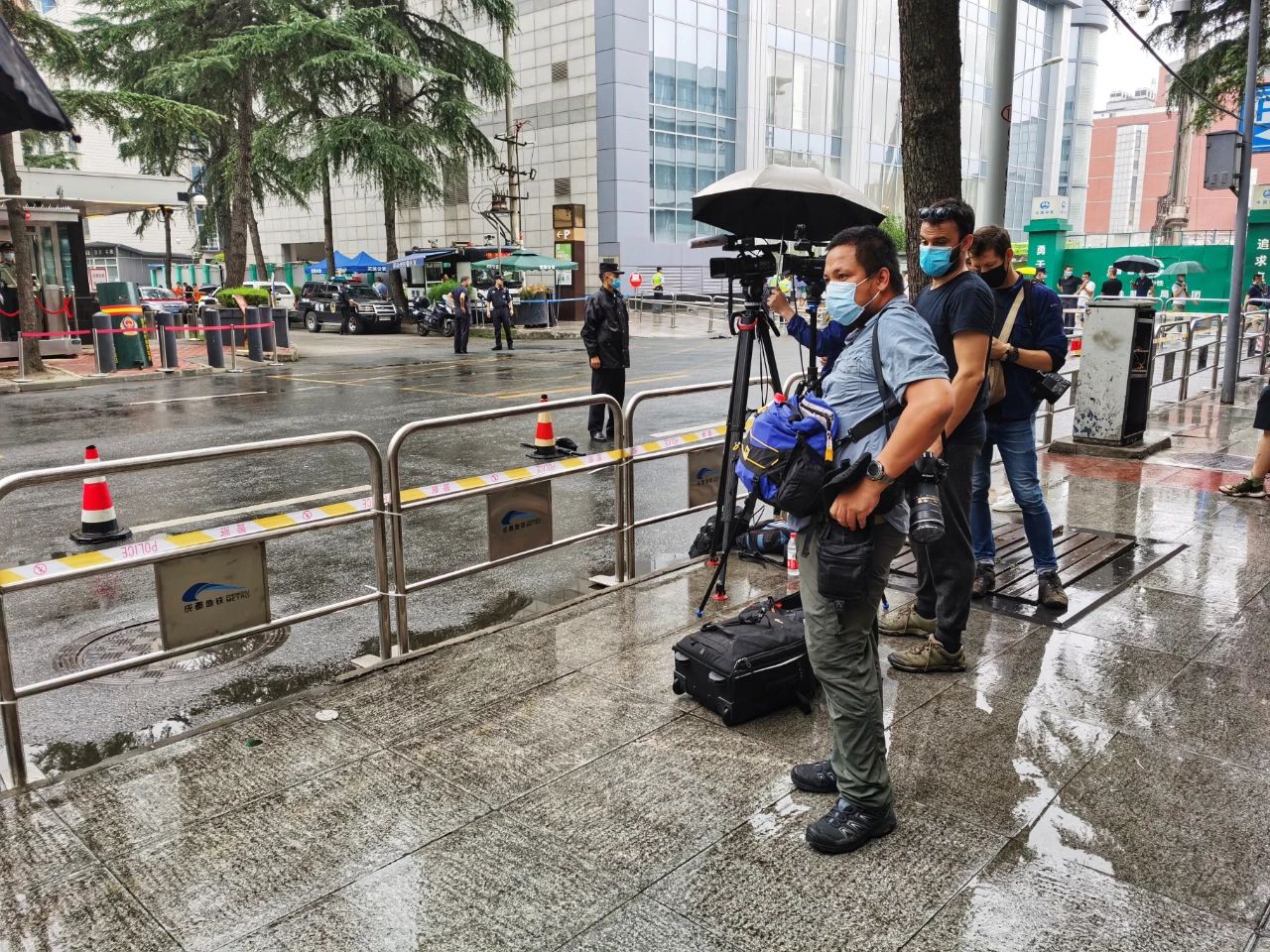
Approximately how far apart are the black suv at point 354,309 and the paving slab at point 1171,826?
32564 mm

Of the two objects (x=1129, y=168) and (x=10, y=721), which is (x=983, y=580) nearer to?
(x=10, y=721)

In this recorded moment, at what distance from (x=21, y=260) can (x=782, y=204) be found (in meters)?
20.5

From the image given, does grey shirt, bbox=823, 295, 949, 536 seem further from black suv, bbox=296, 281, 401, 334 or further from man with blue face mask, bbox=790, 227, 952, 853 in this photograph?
black suv, bbox=296, 281, 401, 334

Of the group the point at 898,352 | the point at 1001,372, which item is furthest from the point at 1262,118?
the point at 898,352

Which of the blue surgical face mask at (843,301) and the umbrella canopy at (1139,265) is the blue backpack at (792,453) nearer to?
the blue surgical face mask at (843,301)

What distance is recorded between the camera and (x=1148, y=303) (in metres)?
9.42

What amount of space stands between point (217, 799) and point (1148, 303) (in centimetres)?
935

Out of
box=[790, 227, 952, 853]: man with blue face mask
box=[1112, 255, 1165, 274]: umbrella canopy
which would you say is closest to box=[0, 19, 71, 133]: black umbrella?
box=[790, 227, 952, 853]: man with blue face mask

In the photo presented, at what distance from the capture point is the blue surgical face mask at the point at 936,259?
13.5 feet

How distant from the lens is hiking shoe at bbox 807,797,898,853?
10.3 feet

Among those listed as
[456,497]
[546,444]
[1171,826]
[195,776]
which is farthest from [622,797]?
[546,444]

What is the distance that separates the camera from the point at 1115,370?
9.63 metres

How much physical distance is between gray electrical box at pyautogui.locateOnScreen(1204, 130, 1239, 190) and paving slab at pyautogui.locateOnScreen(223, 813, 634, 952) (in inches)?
509

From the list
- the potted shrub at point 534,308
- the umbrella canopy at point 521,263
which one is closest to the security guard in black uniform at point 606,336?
the potted shrub at point 534,308
